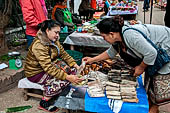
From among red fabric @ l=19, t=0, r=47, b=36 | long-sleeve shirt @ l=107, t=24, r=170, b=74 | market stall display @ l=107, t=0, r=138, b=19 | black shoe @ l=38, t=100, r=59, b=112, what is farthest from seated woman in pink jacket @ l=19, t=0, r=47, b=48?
market stall display @ l=107, t=0, r=138, b=19

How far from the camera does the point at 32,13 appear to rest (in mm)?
3240

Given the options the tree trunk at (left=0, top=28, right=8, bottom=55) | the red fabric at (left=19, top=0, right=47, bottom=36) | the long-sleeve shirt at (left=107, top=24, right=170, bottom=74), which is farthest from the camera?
the tree trunk at (left=0, top=28, right=8, bottom=55)

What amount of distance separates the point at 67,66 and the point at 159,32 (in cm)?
153

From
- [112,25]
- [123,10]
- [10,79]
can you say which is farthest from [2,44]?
[123,10]

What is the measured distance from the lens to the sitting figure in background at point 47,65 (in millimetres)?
2311

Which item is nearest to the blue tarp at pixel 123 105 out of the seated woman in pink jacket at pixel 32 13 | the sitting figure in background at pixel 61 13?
the seated woman in pink jacket at pixel 32 13

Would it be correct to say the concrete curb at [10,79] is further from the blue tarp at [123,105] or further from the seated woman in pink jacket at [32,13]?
the blue tarp at [123,105]

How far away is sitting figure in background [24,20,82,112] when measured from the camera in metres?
2.31

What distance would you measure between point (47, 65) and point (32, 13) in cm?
141

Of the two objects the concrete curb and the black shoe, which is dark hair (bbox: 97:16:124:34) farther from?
the concrete curb

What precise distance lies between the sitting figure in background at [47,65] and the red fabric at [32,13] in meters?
0.99

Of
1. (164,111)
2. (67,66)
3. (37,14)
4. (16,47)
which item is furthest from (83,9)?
(164,111)

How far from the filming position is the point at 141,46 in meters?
1.71

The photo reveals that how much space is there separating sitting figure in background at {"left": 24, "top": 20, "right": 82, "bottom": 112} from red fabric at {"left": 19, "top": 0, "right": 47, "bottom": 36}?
0.99 m
